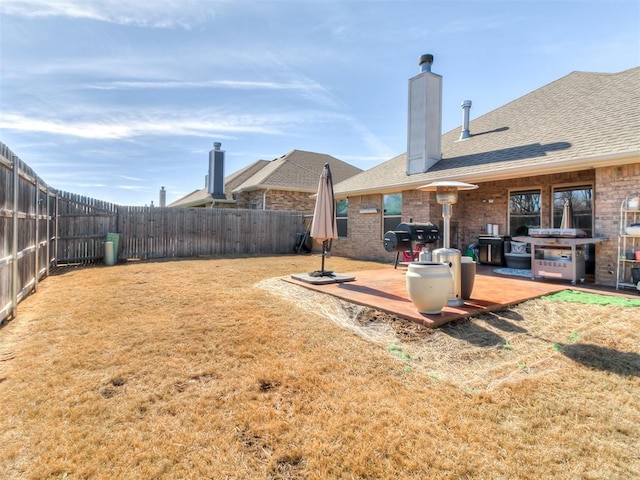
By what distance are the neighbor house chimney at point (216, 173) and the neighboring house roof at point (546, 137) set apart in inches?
366

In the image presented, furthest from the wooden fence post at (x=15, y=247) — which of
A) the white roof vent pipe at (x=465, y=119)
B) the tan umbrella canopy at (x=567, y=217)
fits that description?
the white roof vent pipe at (x=465, y=119)

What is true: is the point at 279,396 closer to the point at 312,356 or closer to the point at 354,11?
the point at 312,356

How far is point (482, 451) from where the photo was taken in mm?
2111

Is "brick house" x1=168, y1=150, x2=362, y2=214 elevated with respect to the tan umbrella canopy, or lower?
elevated

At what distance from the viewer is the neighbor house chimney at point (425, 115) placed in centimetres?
1123

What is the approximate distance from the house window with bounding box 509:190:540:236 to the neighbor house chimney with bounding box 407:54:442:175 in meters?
2.82

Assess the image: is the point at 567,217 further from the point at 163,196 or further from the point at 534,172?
the point at 163,196

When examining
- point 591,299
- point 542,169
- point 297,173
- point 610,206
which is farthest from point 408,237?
point 297,173

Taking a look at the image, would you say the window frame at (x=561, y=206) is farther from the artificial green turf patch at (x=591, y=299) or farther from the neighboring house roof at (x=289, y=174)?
the neighboring house roof at (x=289, y=174)

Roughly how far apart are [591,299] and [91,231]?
13743mm

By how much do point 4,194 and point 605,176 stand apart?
33.7 feet

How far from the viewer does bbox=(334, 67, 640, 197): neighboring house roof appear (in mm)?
6906

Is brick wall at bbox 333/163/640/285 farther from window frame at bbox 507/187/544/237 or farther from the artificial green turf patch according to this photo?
the artificial green turf patch

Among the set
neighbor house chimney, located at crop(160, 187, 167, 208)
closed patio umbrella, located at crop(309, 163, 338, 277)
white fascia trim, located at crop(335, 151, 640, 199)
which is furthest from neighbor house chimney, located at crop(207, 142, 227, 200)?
neighbor house chimney, located at crop(160, 187, 167, 208)
